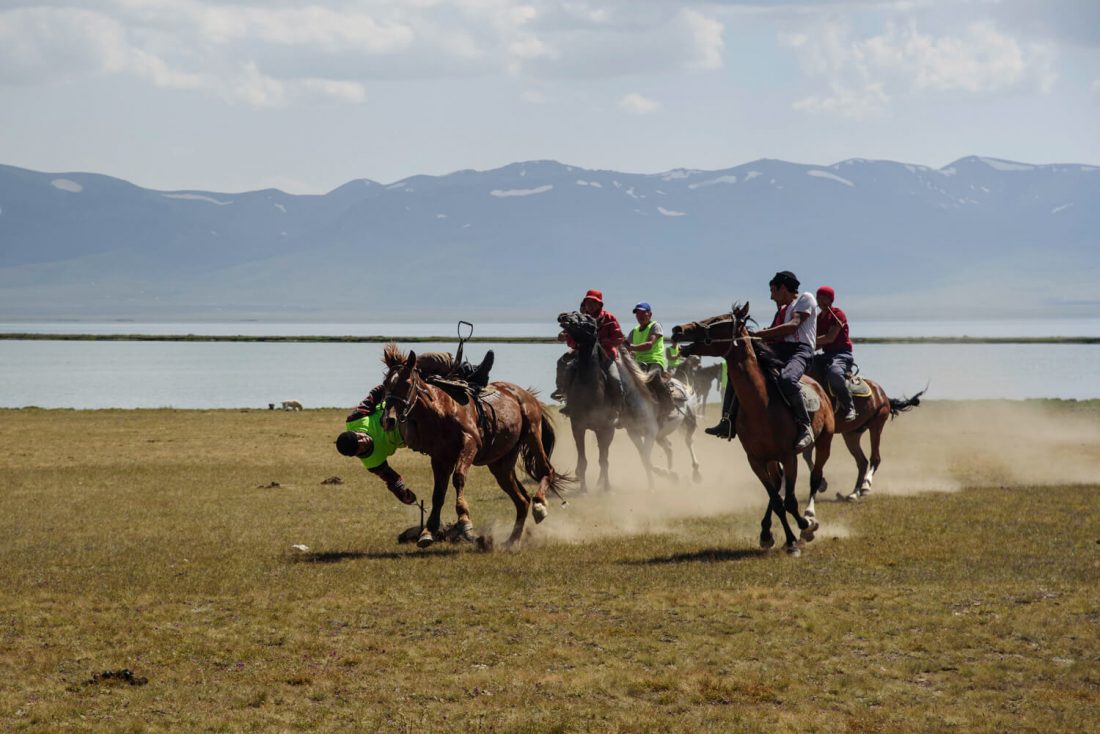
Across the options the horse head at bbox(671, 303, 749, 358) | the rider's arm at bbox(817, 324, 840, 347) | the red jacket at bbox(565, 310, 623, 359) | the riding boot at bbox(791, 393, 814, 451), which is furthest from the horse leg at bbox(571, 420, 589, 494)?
the horse head at bbox(671, 303, 749, 358)

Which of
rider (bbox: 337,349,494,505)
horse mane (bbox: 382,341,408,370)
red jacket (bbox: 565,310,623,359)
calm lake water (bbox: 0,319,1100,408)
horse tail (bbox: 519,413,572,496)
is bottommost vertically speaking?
calm lake water (bbox: 0,319,1100,408)

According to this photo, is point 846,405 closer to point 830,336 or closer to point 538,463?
point 830,336

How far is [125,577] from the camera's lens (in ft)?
47.8

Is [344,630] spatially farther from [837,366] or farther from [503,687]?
[837,366]

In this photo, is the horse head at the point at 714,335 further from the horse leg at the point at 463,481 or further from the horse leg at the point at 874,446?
the horse leg at the point at 874,446

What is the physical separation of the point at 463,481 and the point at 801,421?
408 cm

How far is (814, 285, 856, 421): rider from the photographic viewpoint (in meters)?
20.2

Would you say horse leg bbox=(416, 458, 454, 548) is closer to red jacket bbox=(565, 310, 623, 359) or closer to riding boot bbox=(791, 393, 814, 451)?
riding boot bbox=(791, 393, 814, 451)

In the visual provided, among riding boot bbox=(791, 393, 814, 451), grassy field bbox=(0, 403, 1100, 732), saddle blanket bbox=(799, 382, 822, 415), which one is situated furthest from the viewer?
saddle blanket bbox=(799, 382, 822, 415)

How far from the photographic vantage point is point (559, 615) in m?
12.4

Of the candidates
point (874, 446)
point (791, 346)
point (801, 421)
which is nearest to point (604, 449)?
point (874, 446)

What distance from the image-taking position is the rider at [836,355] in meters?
20.2

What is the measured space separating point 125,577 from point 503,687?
6245 mm

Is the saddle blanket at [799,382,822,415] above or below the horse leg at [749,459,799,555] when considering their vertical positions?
above
